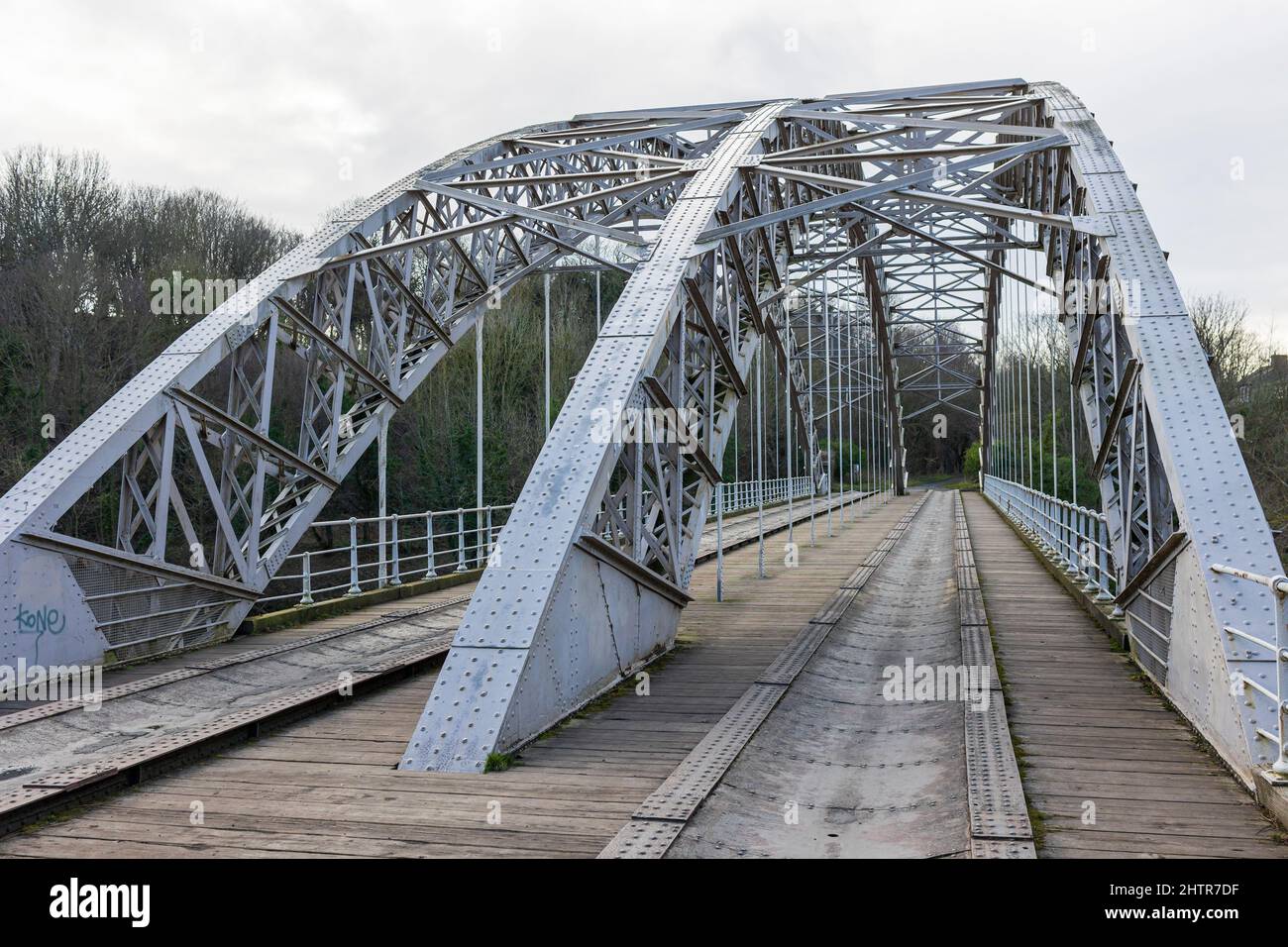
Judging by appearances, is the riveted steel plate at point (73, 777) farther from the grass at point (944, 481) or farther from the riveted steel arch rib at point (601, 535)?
the grass at point (944, 481)

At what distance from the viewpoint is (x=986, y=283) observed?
4472cm

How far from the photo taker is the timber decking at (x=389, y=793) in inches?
196

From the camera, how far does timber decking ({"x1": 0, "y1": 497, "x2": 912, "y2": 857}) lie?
4973 millimetres

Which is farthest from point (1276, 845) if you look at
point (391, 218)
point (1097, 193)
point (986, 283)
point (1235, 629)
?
point (986, 283)

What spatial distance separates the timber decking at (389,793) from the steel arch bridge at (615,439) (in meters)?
0.35

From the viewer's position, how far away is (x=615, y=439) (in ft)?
26.8

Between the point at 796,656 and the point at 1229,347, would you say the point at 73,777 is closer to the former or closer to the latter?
the point at 796,656

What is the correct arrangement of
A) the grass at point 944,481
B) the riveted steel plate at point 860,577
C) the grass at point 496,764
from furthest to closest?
1. the grass at point 944,481
2. the riveted steel plate at point 860,577
3. the grass at point 496,764

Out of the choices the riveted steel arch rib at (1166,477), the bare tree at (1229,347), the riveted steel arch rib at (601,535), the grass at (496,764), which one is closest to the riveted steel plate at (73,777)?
the riveted steel arch rib at (601,535)

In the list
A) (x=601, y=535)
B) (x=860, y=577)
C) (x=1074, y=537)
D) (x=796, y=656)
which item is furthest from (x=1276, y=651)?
(x=860, y=577)

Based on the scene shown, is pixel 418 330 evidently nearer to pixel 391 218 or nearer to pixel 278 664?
pixel 391 218

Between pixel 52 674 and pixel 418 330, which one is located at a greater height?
pixel 418 330
